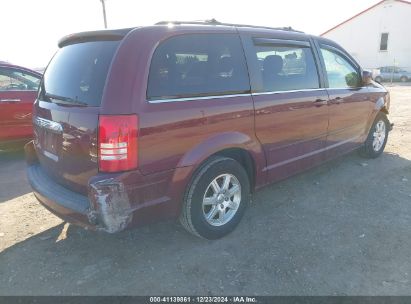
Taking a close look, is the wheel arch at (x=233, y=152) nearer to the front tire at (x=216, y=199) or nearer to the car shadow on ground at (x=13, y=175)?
the front tire at (x=216, y=199)

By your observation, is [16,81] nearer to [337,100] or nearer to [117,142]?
[117,142]

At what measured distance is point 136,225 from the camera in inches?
111

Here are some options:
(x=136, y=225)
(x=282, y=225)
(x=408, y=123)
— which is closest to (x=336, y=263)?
(x=282, y=225)

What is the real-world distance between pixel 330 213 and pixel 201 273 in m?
1.74

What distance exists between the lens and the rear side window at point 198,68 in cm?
279

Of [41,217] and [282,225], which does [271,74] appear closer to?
[282,225]

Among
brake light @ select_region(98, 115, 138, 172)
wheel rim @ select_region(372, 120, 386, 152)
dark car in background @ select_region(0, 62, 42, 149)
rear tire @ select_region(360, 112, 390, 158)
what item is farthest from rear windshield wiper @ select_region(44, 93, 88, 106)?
wheel rim @ select_region(372, 120, 386, 152)

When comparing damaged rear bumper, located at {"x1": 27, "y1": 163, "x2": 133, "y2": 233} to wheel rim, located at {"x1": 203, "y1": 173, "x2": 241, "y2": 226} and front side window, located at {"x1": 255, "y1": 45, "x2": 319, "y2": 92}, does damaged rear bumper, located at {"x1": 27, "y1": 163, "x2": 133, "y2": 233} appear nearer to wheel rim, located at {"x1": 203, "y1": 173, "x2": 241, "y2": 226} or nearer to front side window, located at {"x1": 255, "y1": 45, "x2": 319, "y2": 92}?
wheel rim, located at {"x1": 203, "y1": 173, "x2": 241, "y2": 226}

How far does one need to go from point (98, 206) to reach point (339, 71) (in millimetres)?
3637

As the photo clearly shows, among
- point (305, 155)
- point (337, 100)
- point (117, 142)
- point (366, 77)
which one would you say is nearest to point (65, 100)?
point (117, 142)

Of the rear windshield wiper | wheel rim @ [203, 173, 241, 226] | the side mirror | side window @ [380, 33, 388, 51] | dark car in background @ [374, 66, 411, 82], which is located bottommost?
wheel rim @ [203, 173, 241, 226]

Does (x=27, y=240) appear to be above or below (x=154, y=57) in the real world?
below

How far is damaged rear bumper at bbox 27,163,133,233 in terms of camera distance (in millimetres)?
2566

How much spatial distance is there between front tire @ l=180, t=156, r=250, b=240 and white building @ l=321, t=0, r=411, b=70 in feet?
117
